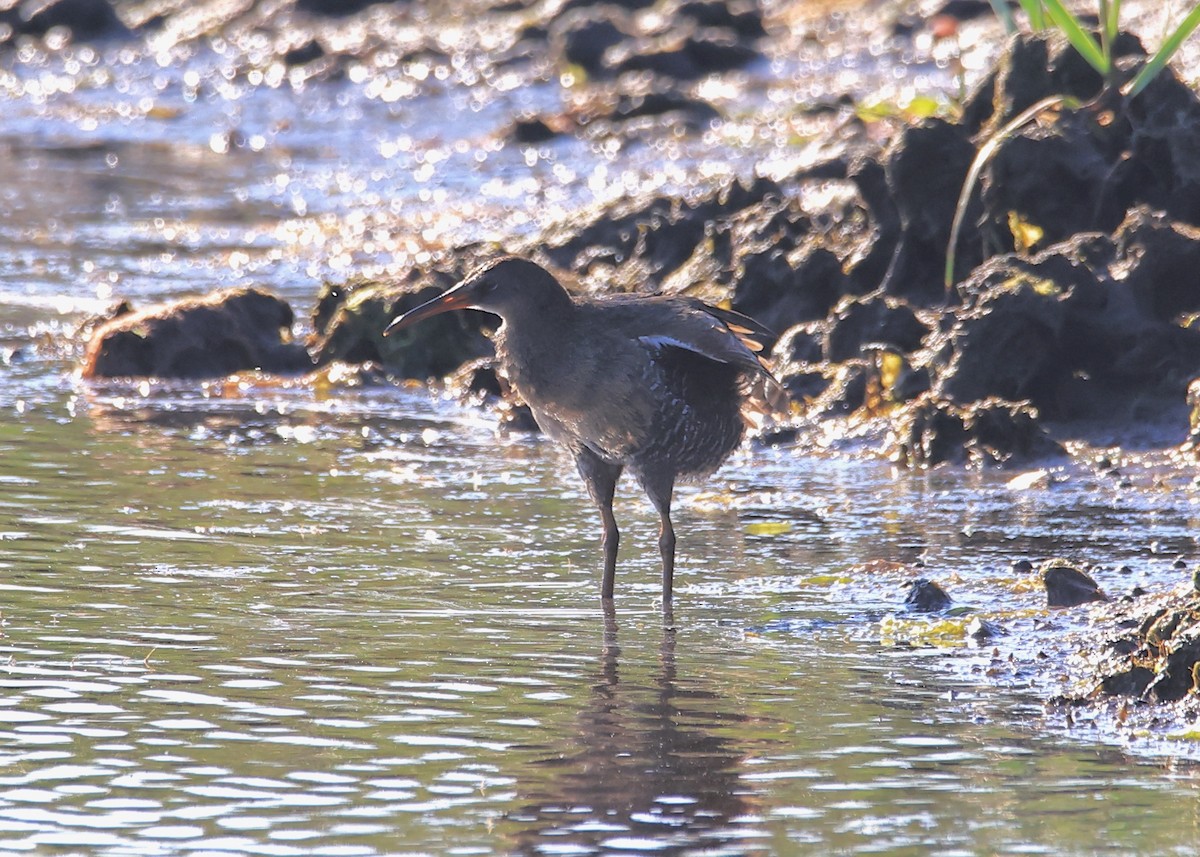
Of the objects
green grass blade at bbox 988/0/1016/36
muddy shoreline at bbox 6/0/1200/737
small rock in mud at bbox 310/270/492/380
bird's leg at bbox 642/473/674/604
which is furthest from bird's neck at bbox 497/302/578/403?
green grass blade at bbox 988/0/1016/36

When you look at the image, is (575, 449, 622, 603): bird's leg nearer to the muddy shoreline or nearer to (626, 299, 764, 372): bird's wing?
(626, 299, 764, 372): bird's wing

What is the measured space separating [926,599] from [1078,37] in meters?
4.06

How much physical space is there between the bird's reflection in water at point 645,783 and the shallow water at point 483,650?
0.01m

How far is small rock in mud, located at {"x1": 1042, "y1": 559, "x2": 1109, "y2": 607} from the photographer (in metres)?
6.84

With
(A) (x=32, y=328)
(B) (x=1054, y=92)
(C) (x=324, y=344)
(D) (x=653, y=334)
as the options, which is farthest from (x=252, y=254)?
(D) (x=653, y=334)

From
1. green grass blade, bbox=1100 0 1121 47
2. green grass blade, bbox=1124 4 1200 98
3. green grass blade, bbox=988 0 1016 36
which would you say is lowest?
green grass blade, bbox=1124 4 1200 98

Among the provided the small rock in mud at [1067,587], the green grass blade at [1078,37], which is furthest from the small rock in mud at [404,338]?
the small rock in mud at [1067,587]

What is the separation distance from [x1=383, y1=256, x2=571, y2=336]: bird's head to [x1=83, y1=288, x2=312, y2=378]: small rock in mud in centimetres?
456

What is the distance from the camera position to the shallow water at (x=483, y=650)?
4.98 m

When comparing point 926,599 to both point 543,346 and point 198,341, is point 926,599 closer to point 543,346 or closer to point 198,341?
point 543,346

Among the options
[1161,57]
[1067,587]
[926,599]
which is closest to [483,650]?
[926,599]

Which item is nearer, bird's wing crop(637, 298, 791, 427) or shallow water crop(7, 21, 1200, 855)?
shallow water crop(7, 21, 1200, 855)

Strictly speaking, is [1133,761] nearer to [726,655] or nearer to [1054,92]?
[726,655]

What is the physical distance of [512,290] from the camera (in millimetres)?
7133
